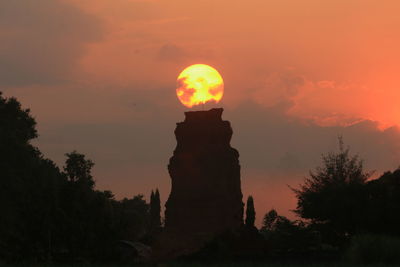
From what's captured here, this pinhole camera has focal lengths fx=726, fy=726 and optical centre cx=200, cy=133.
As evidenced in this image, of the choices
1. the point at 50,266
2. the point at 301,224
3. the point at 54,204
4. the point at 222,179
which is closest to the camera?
the point at 50,266

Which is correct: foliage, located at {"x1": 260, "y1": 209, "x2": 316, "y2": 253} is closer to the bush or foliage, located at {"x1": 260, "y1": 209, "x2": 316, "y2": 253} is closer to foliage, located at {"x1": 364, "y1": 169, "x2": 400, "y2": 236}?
foliage, located at {"x1": 364, "y1": 169, "x2": 400, "y2": 236}

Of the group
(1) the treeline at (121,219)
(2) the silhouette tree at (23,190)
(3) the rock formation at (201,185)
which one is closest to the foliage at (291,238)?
(1) the treeline at (121,219)

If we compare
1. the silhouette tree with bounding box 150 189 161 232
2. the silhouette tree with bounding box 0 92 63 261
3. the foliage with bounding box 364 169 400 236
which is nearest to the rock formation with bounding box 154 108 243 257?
the silhouette tree with bounding box 0 92 63 261

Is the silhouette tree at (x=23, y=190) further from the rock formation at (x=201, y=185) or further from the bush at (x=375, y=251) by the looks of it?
the bush at (x=375, y=251)

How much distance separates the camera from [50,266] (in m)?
33.3

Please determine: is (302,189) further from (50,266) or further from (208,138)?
(50,266)

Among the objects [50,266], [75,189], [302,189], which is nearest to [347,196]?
[302,189]

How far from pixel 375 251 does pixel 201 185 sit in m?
24.5

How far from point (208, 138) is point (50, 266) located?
32153mm

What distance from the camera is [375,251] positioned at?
40.3 meters

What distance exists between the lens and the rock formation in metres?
61.3

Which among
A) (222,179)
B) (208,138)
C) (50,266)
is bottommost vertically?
(50,266)

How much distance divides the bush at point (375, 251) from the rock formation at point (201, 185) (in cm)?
1998

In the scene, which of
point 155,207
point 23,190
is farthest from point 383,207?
point 155,207
